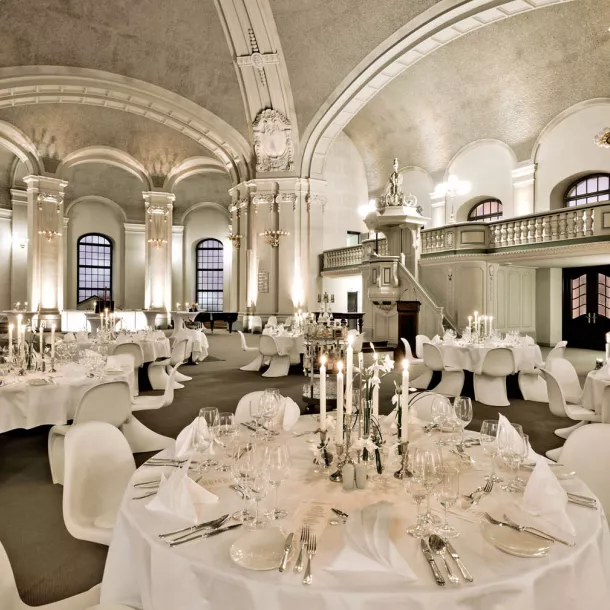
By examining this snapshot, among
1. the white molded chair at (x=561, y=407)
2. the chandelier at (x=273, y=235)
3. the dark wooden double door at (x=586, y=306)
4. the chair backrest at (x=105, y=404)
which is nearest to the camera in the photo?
the chair backrest at (x=105, y=404)

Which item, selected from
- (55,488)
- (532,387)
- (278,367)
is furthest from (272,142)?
(55,488)

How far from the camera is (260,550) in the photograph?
55.1 inches

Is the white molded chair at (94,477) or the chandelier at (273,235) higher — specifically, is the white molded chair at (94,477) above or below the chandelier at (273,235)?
below

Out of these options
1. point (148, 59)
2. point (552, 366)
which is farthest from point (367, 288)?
point (148, 59)

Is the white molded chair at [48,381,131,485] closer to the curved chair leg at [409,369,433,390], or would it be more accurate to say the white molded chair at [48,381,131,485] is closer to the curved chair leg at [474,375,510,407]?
the curved chair leg at [474,375,510,407]

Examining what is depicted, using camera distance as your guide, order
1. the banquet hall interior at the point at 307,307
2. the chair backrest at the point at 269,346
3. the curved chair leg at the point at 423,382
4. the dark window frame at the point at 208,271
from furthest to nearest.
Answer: the dark window frame at the point at 208,271 → the chair backrest at the point at 269,346 → the curved chair leg at the point at 423,382 → the banquet hall interior at the point at 307,307

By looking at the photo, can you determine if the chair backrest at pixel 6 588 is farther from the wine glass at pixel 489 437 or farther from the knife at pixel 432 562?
the wine glass at pixel 489 437

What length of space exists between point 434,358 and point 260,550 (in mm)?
6152

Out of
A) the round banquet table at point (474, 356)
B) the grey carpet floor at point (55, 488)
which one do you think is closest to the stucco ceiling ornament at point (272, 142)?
the grey carpet floor at point (55, 488)

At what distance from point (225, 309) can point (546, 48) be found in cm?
1643

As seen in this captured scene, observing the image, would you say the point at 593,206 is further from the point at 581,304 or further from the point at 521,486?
the point at 521,486

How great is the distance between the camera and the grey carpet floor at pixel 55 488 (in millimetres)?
2725

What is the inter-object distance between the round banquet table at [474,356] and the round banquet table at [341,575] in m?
5.41

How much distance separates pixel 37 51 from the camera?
1287 centimetres
